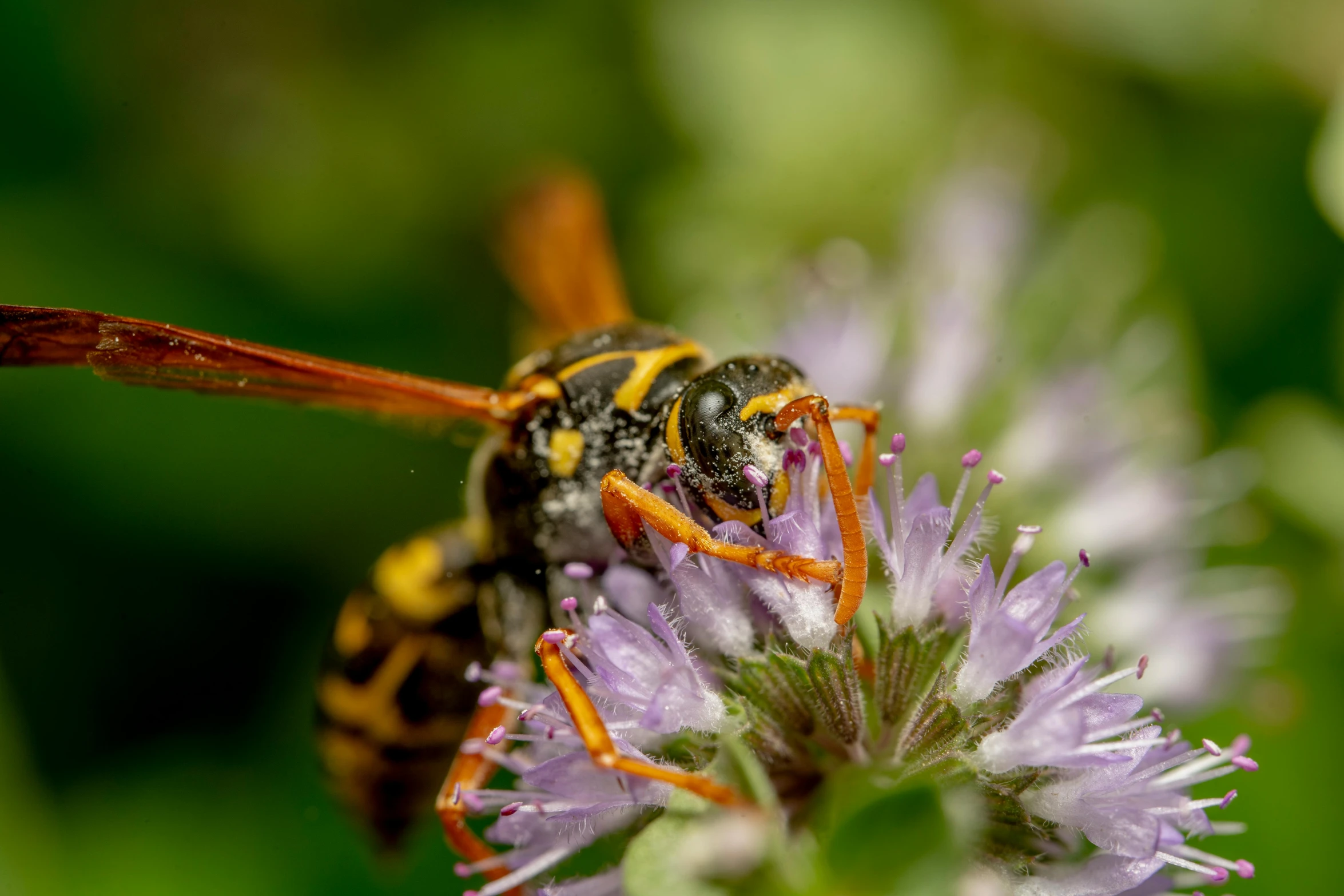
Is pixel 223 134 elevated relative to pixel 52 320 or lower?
elevated

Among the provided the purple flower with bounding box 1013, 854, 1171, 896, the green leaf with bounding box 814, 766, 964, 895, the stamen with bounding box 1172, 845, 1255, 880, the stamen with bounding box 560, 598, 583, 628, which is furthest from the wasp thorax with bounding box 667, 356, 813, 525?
the stamen with bounding box 1172, 845, 1255, 880

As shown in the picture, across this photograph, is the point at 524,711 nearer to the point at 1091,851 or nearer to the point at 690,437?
the point at 690,437

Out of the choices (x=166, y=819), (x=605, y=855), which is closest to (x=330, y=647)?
(x=605, y=855)

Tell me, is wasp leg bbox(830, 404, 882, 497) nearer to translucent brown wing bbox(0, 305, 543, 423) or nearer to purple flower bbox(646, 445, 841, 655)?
purple flower bbox(646, 445, 841, 655)

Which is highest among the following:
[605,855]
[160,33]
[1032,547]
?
[160,33]

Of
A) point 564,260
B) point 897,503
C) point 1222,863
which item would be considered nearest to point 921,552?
point 897,503

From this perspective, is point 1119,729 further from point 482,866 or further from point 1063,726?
point 482,866

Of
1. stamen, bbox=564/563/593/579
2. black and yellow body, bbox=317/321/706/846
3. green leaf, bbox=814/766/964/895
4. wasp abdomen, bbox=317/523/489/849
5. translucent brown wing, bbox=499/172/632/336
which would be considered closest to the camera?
green leaf, bbox=814/766/964/895
